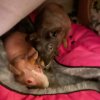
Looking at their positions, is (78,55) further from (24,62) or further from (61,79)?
(24,62)

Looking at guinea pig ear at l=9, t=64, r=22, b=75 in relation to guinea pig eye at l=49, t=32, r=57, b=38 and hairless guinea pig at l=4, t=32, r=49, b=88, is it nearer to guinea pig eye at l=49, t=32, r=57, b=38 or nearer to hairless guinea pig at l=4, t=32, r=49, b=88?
hairless guinea pig at l=4, t=32, r=49, b=88

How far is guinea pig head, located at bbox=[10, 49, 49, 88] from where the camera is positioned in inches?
45.4

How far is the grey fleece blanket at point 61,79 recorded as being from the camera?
112 cm

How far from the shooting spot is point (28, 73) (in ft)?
3.80

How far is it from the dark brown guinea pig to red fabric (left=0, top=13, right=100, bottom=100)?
0.07m

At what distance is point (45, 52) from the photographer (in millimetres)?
1272

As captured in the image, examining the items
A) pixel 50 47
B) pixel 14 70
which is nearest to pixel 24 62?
pixel 14 70

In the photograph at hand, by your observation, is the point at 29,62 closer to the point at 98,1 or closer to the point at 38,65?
the point at 38,65

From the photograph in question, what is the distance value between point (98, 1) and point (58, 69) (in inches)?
26.0

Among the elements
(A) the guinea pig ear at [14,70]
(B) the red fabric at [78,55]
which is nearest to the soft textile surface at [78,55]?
(B) the red fabric at [78,55]

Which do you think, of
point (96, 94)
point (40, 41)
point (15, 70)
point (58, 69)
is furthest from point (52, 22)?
point (96, 94)

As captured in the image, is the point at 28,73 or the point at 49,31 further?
the point at 49,31

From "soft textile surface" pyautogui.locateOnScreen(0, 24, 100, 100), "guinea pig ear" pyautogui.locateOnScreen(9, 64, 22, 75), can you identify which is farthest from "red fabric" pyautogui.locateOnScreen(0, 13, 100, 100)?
"guinea pig ear" pyautogui.locateOnScreen(9, 64, 22, 75)

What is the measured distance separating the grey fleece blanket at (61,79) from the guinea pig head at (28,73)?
29mm
